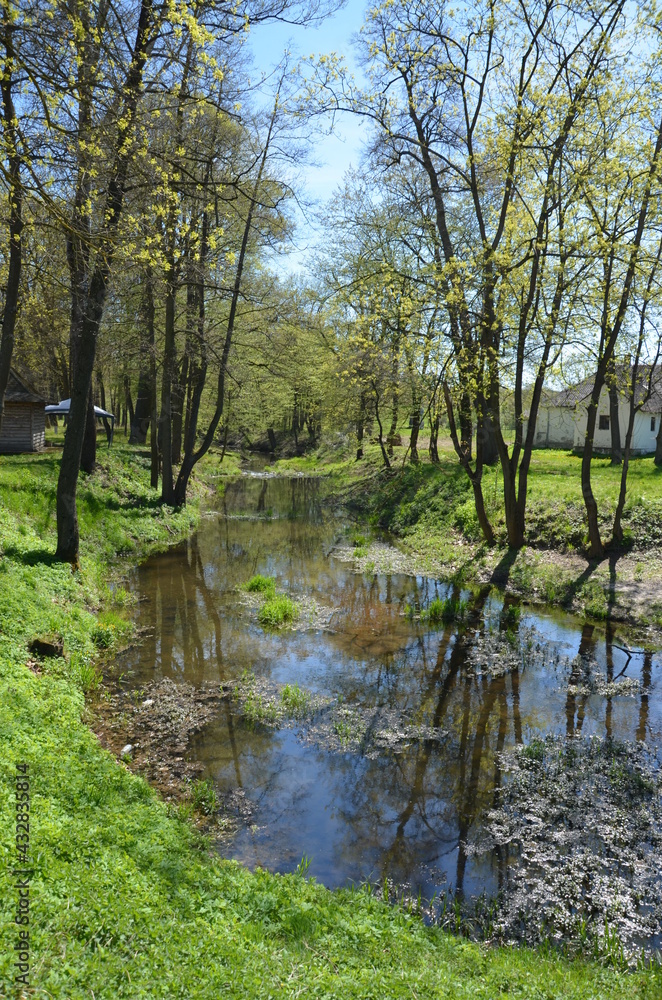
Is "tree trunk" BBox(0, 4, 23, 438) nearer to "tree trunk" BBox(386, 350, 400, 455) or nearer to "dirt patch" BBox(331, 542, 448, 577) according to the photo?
"dirt patch" BBox(331, 542, 448, 577)

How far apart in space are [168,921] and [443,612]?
9791 millimetres

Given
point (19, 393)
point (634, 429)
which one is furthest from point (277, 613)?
point (634, 429)

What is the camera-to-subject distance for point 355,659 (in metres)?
10.9

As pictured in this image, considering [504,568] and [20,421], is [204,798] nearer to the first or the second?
[504,568]

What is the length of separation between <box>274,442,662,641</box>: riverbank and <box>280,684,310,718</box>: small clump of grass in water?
6707 mm

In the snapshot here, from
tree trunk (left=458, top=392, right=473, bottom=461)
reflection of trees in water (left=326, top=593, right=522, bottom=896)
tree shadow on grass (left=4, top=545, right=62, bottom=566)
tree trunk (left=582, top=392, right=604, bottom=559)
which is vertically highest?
tree trunk (left=458, top=392, right=473, bottom=461)

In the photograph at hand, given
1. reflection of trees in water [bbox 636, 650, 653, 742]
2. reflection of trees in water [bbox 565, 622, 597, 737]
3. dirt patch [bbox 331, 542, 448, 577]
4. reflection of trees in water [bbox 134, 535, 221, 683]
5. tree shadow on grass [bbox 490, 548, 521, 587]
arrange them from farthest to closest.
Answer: dirt patch [bbox 331, 542, 448, 577], tree shadow on grass [bbox 490, 548, 521, 587], reflection of trees in water [bbox 134, 535, 221, 683], reflection of trees in water [bbox 565, 622, 597, 737], reflection of trees in water [bbox 636, 650, 653, 742]

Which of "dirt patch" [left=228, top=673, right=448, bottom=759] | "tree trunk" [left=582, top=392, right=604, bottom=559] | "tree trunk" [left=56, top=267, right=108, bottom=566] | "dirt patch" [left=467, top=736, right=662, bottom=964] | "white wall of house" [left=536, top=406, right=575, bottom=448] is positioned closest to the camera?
"dirt patch" [left=467, top=736, right=662, bottom=964]

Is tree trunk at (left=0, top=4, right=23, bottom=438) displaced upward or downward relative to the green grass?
upward

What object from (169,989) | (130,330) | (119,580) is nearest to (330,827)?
(169,989)

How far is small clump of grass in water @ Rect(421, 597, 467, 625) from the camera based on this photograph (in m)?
13.1

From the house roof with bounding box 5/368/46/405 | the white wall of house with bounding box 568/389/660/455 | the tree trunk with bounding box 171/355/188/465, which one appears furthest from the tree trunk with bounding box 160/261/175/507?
the white wall of house with bounding box 568/389/660/455

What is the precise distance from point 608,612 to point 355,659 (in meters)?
5.53

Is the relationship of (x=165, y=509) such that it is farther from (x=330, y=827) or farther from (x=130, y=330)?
(x=330, y=827)
